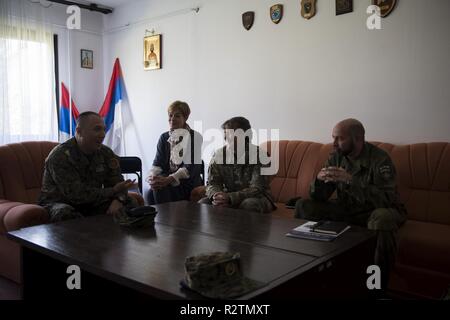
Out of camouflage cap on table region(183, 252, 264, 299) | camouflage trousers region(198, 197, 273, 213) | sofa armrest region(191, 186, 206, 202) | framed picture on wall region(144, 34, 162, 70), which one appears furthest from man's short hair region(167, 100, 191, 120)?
camouflage cap on table region(183, 252, 264, 299)

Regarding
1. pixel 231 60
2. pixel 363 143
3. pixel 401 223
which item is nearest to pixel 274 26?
pixel 231 60

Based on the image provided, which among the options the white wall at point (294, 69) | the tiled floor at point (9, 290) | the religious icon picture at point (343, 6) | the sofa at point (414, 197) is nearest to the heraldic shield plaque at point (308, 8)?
the white wall at point (294, 69)

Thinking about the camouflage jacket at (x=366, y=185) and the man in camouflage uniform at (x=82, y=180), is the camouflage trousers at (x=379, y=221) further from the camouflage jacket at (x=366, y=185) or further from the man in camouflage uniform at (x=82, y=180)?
the man in camouflage uniform at (x=82, y=180)

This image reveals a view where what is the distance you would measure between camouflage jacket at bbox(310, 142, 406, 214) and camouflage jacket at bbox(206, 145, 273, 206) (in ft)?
1.14

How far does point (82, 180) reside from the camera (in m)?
2.58

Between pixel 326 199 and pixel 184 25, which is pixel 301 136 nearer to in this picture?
pixel 326 199

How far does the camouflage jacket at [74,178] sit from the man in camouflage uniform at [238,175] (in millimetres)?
689

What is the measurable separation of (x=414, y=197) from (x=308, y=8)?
1707mm

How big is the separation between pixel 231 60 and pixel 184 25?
0.79 metres

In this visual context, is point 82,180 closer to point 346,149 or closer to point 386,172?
point 346,149

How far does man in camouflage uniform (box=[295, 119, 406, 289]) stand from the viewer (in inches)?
83.7

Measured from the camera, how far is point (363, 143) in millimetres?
2482

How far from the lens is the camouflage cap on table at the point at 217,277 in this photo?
1167 mm

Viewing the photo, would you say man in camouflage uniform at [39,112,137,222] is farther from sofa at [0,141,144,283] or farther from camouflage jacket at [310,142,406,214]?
camouflage jacket at [310,142,406,214]
